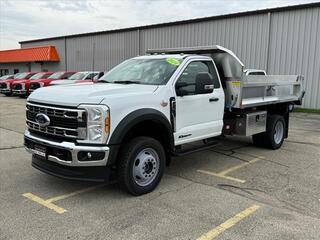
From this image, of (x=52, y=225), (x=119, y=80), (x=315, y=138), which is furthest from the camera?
(x=315, y=138)

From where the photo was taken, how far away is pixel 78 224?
13.1 ft

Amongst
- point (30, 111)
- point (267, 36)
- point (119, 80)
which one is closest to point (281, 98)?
point (119, 80)

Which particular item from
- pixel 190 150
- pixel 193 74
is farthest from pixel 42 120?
pixel 193 74

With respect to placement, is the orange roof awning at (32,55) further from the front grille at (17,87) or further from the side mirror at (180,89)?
the side mirror at (180,89)

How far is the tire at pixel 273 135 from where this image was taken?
7.95 meters

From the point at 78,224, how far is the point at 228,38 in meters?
18.1

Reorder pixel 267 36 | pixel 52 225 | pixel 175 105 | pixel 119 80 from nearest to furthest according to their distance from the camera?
pixel 52 225
pixel 175 105
pixel 119 80
pixel 267 36

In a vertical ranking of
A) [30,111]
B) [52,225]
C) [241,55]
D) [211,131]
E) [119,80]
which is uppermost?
[241,55]

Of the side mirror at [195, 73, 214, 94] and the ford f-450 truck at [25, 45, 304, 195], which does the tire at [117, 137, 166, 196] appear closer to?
the ford f-450 truck at [25, 45, 304, 195]

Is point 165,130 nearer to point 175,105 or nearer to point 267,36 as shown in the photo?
point 175,105

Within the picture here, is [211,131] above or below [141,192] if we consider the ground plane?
above

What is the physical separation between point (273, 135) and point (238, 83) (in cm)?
213

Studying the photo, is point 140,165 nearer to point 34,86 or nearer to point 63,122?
point 63,122

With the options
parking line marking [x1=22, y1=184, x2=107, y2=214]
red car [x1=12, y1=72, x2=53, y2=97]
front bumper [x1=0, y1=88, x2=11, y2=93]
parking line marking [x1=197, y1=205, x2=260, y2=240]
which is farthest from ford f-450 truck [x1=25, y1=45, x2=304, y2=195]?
front bumper [x1=0, y1=88, x2=11, y2=93]
